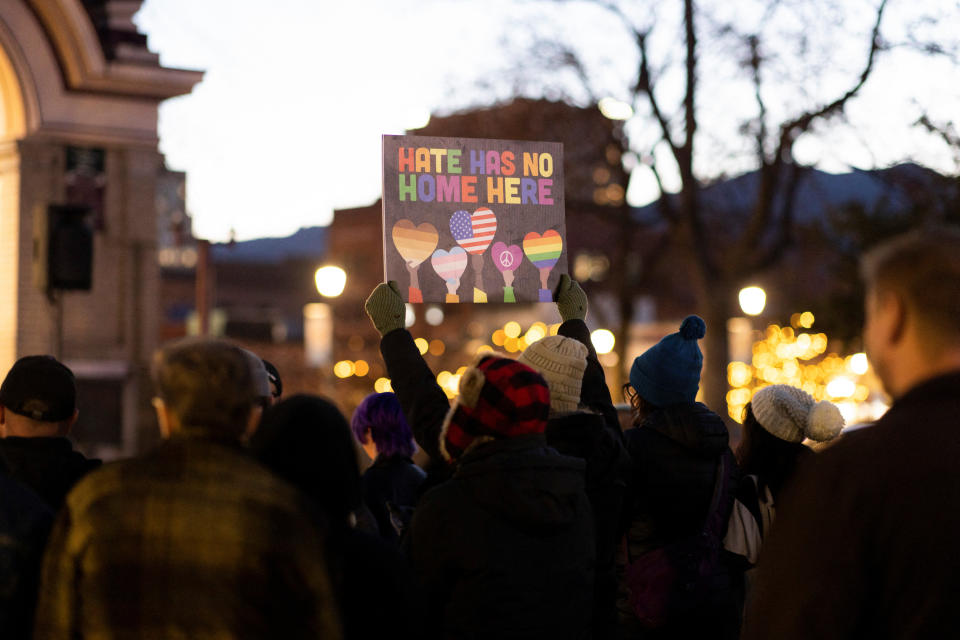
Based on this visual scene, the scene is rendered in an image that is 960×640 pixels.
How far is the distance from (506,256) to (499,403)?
185 cm

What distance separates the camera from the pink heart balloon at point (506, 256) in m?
5.12

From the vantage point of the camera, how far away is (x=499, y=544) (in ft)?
10.8

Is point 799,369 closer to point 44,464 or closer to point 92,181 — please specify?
point 92,181

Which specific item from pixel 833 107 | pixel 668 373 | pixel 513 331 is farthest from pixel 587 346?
pixel 513 331

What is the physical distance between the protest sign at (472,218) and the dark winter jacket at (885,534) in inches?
109

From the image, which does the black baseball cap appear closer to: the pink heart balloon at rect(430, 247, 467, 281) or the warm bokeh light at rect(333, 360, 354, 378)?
the pink heart balloon at rect(430, 247, 467, 281)

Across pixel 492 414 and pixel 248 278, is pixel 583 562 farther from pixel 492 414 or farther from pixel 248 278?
pixel 248 278

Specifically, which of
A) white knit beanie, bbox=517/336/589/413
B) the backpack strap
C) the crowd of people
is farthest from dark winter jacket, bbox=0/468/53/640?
the backpack strap

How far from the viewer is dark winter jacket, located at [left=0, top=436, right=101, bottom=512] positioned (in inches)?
147

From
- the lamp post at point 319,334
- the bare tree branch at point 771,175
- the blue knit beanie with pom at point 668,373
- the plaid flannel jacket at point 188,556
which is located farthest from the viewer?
the lamp post at point 319,334

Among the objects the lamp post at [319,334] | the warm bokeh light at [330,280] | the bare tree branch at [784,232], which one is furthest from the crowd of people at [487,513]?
the lamp post at [319,334]

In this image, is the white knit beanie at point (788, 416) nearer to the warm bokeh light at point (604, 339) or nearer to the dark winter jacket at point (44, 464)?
the dark winter jacket at point (44, 464)

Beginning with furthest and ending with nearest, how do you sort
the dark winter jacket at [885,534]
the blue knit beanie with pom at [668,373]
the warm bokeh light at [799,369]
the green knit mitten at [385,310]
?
the warm bokeh light at [799,369] < the blue knit beanie with pom at [668,373] < the green knit mitten at [385,310] < the dark winter jacket at [885,534]

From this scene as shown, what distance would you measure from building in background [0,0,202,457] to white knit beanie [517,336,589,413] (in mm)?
11643
